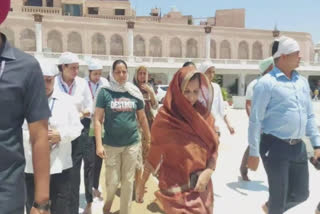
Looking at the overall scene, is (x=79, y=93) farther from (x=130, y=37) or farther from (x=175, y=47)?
(x=175, y=47)

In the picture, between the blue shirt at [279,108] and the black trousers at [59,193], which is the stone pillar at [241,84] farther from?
the black trousers at [59,193]

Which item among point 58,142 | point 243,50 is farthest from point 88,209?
point 243,50

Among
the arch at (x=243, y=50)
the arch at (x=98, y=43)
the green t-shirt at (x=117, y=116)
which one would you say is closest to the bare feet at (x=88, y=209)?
the green t-shirt at (x=117, y=116)

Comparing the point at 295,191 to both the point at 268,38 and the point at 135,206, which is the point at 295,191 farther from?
the point at 268,38

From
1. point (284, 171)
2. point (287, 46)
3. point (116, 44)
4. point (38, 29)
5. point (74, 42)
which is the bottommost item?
point (284, 171)

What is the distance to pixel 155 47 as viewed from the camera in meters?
36.6

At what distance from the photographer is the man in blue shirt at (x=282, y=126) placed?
276 centimetres

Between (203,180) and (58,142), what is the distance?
1128 millimetres

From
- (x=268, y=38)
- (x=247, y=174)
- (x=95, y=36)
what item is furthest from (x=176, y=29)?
(x=247, y=174)

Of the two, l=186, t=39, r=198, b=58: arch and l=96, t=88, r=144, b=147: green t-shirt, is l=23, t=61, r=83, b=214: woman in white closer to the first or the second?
l=96, t=88, r=144, b=147: green t-shirt

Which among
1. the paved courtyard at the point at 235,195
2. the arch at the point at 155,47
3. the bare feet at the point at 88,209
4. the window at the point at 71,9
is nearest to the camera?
the bare feet at the point at 88,209

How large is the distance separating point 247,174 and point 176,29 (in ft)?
107

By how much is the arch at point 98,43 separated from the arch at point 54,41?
125 inches

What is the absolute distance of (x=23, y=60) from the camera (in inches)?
58.9
